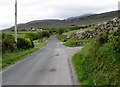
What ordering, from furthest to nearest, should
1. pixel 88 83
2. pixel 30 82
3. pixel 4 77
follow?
pixel 4 77 → pixel 30 82 → pixel 88 83

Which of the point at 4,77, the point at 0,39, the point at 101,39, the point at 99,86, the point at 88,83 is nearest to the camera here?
the point at 99,86

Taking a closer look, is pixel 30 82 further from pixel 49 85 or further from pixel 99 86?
pixel 99 86

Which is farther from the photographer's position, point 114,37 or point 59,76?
point 59,76

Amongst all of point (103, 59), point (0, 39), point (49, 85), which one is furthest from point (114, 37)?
point (0, 39)

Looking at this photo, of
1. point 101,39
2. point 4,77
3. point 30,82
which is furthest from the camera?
point 101,39

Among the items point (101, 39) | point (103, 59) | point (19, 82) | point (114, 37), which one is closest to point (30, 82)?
point (19, 82)

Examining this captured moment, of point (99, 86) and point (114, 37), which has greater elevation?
point (114, 37)

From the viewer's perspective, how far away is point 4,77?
64.4ft

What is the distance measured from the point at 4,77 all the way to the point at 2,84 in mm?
2822

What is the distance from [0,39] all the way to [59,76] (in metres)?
20.8

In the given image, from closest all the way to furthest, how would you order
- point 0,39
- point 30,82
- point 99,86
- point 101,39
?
point 99,86, point 30,82, point 101,39, point 0,39

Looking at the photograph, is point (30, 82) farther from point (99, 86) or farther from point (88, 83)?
point (99, 86)

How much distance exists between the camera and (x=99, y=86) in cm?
1420

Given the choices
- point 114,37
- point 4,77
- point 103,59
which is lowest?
point 4,77
